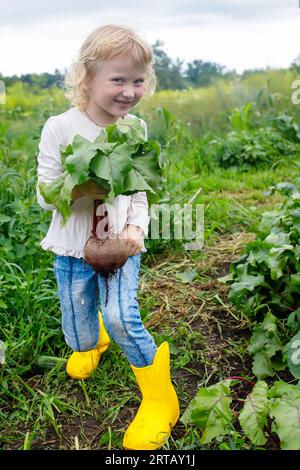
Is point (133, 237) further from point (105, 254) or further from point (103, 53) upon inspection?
point (103, 53)

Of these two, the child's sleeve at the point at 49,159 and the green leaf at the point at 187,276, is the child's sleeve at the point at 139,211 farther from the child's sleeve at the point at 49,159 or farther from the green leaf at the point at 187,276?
the green leaf at the point at 187,276

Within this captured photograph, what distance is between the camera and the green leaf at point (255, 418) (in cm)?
164

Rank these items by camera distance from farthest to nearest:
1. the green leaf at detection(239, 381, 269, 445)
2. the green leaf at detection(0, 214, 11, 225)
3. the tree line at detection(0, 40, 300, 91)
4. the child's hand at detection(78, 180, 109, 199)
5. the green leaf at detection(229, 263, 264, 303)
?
the tree line at detection(0, 40, 300, 91) → the green leaf at detection(0, 214, 11, 225) → the green leaf at detection(229, 263, 264, 303) → the child's hand at detection(78, 180, 109, 199) → the green leaf at detection(239, 381, 269, 445)

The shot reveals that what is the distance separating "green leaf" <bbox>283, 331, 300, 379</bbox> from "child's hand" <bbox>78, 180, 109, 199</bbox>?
0.77m

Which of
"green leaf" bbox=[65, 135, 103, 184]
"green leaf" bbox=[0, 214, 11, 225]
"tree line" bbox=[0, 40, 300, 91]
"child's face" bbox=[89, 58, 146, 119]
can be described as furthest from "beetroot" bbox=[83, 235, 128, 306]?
"tree line" bbox=[0, 40, 300, 91]

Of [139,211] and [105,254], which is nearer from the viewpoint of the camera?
[105,254]

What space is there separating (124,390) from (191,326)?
507 mm

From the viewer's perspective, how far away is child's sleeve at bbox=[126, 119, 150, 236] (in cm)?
199

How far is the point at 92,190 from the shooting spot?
5.86ft

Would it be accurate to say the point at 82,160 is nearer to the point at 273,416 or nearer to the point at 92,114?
the point at 92,114

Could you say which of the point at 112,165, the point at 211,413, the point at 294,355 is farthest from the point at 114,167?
the point at 294,355

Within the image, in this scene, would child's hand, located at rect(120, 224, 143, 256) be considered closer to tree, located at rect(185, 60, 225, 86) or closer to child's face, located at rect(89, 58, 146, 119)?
child's face, located at rect(89, 58, 146, 119)

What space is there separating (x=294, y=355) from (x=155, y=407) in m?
0.47

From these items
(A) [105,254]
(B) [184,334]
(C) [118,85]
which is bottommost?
(B) [184,334]
